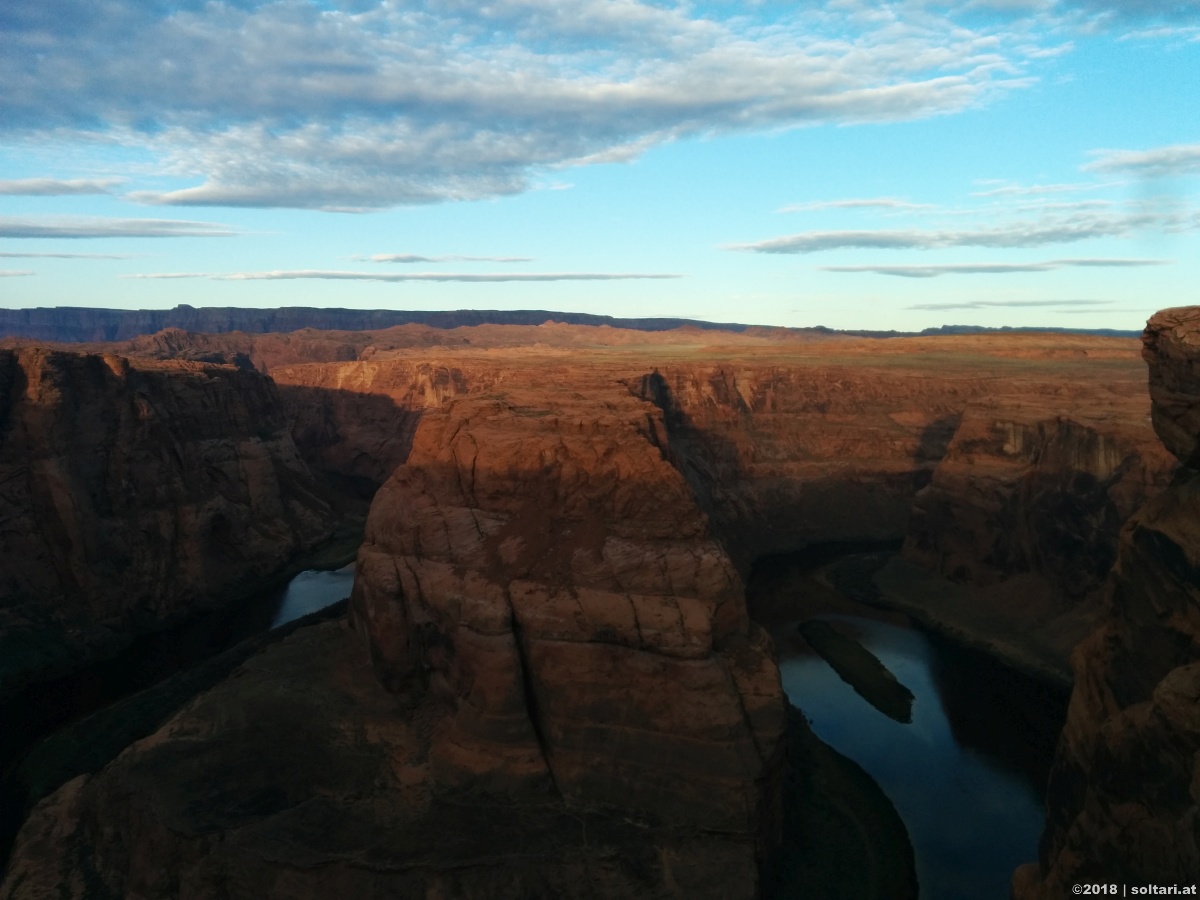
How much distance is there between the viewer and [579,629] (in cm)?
2725

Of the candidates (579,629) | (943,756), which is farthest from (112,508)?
(943,756)

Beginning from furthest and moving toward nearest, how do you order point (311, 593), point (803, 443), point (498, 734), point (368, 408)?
point (368, 408)
point (803, 443)
point (311, 593)
point (498, 734)

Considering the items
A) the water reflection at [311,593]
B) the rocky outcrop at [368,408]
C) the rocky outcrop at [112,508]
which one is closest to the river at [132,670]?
the water reflection at [311,593]

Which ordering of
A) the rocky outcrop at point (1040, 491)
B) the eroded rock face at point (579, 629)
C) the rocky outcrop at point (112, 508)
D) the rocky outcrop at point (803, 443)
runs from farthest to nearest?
the rocky outcrop at point (803, 443), the rocky outcrop at point (1040, 491), the rocky outcrop at point (112, 508), the eroded rock face at point (579, 629)

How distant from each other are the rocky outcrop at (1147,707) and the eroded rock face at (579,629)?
8.61m

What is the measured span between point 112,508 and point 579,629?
133 feet

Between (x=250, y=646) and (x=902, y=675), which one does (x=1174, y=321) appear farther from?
(x=250, y=646)

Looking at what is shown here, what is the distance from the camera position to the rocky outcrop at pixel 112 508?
4866cm

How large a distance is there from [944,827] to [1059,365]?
90164 mm

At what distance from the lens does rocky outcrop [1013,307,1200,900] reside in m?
15.1

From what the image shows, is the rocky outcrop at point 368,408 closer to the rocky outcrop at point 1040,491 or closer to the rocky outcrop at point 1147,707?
the rocky outcrop at point 1040,491

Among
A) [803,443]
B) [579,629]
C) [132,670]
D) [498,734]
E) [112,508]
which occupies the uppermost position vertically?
[803,443]

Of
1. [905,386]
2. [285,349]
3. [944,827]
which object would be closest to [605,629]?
[944,827]

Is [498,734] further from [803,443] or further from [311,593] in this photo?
[803,443]
